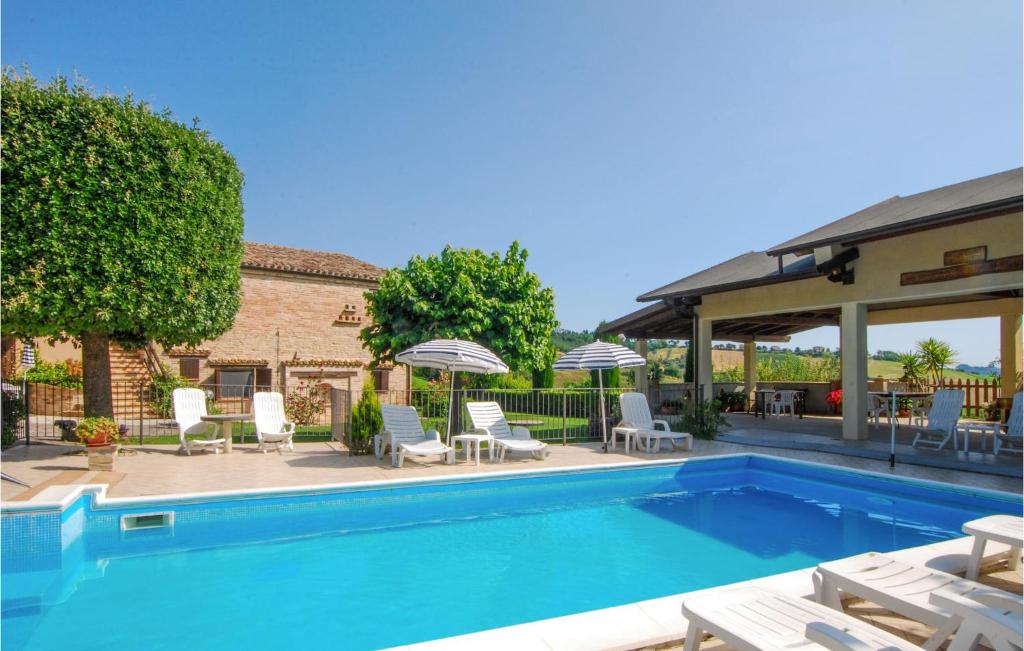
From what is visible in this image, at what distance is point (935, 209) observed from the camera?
10.1 meters

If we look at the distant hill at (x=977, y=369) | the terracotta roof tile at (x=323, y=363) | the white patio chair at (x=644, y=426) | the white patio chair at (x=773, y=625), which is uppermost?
the terracotta roof tile at (x=323, y=363)

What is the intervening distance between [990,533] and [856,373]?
8.30m

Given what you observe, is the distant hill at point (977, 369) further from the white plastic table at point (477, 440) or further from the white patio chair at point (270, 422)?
the white patio chair at point (270, 422)

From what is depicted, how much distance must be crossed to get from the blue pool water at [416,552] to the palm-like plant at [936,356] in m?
14.2

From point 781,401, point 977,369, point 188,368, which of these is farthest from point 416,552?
point 977,369

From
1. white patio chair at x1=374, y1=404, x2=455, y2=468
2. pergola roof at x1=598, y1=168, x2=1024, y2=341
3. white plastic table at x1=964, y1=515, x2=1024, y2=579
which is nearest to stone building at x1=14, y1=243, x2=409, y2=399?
pergola roof at x1=598, y1=168, x2=1024, y2=341

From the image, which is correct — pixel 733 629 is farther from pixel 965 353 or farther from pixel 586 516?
pixel 965 353

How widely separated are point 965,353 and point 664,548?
19.2 metres

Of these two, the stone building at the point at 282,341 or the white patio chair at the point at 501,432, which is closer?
the white patio chair at the point at 501,432

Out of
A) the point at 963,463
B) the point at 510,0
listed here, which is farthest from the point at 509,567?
the point at 510,0

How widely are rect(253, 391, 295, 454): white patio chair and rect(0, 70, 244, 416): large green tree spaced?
190 cm

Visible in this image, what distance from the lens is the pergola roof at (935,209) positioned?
29.2ft

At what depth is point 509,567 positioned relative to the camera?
244 inches

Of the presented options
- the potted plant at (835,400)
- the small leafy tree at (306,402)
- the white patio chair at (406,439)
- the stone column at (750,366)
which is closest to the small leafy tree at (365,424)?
the white patio chair at (406,439)
